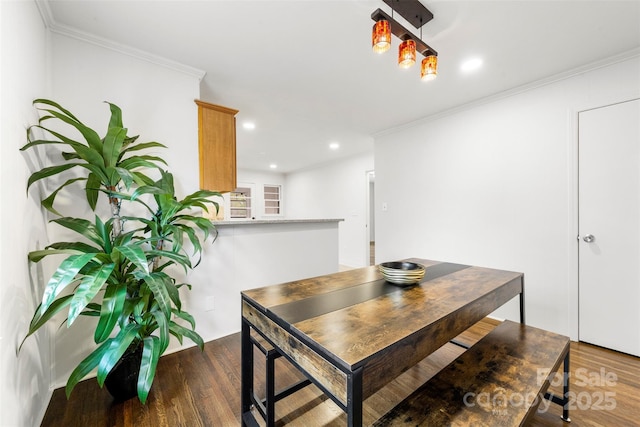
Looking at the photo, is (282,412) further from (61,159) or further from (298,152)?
(298,152)

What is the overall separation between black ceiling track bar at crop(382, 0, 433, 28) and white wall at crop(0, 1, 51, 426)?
1871 mm

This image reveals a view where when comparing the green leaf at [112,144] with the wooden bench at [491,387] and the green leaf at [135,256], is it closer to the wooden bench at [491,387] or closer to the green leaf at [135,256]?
the green leaf at [135,256]

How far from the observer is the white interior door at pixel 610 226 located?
2.04 metres

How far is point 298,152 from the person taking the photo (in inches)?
207

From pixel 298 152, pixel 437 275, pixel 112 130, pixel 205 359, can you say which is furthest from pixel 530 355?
pixel 298 152

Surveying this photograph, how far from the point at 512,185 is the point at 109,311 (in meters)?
3.41

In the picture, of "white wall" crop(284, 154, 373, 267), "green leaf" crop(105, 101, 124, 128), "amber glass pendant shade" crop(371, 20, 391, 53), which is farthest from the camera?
"white wall" crop(284, 154, 373, 267)


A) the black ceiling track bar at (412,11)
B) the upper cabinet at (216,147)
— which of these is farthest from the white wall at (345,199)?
the black ceiling track bar at (412,11)

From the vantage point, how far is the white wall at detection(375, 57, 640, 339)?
2307 mm

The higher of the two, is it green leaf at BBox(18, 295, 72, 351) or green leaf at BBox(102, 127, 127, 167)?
green leaf at BBox(102, 127, 127, 167)

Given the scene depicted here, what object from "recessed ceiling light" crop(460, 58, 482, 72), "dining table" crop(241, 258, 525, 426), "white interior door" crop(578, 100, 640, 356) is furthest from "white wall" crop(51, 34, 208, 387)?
"white interior door" crop(578, 100, 640, 356)

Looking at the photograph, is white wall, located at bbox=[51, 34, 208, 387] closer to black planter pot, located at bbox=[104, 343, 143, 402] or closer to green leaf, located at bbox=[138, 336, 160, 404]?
black planter pot, located at bbox=[104, 343, 143, 402]

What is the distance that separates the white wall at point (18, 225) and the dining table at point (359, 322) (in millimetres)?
964

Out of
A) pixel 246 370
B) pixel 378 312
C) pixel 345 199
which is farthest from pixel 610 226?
pixel 345 199
